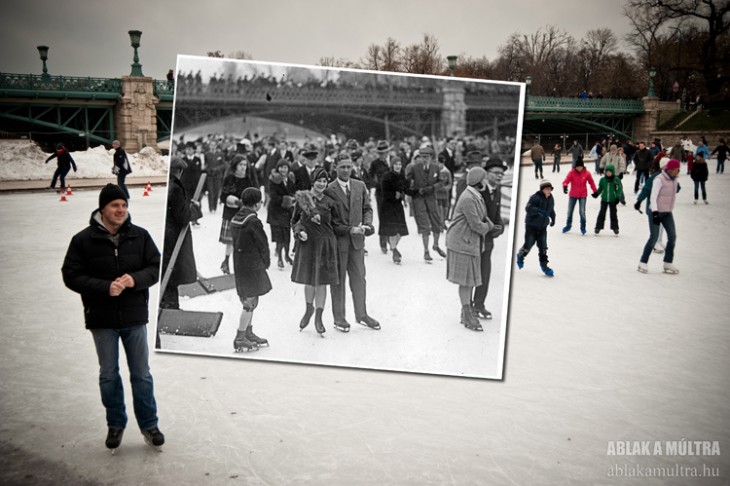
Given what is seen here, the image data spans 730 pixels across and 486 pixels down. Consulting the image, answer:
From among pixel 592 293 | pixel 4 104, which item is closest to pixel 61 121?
pixel 4 104

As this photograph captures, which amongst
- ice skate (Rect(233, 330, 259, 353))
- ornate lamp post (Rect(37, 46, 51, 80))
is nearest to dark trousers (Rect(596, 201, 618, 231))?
ice skate (Rect(233, 330, 259, 353))

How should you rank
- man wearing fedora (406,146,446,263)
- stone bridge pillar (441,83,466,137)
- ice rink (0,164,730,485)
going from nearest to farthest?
1. ice rink (0,164,730,485)
2. stone bridge pillar (441,83,466,137)
3. man wearing fedora (406,146,446,263)

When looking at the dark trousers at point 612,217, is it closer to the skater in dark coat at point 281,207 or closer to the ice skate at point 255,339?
the skater in dark coat at point 281,207

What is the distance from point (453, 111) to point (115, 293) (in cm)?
231

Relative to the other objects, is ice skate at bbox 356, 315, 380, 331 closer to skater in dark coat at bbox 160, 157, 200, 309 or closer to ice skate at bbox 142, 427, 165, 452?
skater in dark coat at bbox 160, 157, 200, 309

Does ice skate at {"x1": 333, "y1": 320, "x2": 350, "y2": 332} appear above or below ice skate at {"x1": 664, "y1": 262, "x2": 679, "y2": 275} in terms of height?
above

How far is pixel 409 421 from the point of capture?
4758 millimetres

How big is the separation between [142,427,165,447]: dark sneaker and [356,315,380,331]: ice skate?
1423 millimetres

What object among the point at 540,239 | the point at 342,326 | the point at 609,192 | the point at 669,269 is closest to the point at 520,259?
the point at 540,239

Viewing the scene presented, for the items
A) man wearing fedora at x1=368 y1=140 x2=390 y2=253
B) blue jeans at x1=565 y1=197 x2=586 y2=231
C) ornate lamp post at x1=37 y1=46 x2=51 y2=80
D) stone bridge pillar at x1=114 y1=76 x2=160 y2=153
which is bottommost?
blue jeans at x1=565 y1=197 x2=586 y2=231

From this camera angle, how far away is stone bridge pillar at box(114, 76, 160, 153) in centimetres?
2909

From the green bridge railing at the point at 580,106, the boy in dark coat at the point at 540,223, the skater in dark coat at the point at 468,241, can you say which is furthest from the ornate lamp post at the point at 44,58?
the skater in dark coat at the point at 468,241

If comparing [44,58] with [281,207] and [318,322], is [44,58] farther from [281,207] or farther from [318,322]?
[318,322]

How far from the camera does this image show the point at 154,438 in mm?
4277
